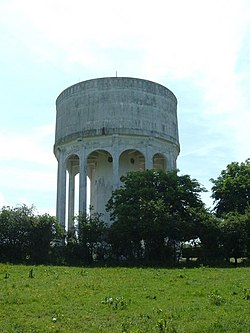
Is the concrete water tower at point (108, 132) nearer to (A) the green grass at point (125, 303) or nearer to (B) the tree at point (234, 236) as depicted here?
(B) the tree at point (234, 236)

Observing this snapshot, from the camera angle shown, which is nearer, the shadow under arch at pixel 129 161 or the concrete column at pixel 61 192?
the concrete column at pixel 61 192

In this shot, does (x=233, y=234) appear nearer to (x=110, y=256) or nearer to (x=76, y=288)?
(x=110, y=256)

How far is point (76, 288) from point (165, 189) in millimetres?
16543

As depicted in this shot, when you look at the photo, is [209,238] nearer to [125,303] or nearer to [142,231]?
[142,231]

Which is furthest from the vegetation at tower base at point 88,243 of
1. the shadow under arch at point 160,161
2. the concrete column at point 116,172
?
the shadow under arch at point 160,161

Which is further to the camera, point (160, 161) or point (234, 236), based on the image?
point (160, 161)

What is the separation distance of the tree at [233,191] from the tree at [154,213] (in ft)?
19.4

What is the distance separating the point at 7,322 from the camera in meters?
13.5

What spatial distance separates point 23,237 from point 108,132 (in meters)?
9.87

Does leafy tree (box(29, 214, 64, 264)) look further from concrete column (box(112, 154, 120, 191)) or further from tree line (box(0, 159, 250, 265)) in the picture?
concrete column (box(112, 154, 120, 191))

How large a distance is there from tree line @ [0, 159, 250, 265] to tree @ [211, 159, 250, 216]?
4.95 meters

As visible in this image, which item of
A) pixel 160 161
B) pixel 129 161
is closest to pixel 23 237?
pixel 129 161

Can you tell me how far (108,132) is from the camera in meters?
37.6

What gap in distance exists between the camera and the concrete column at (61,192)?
38.9 m
